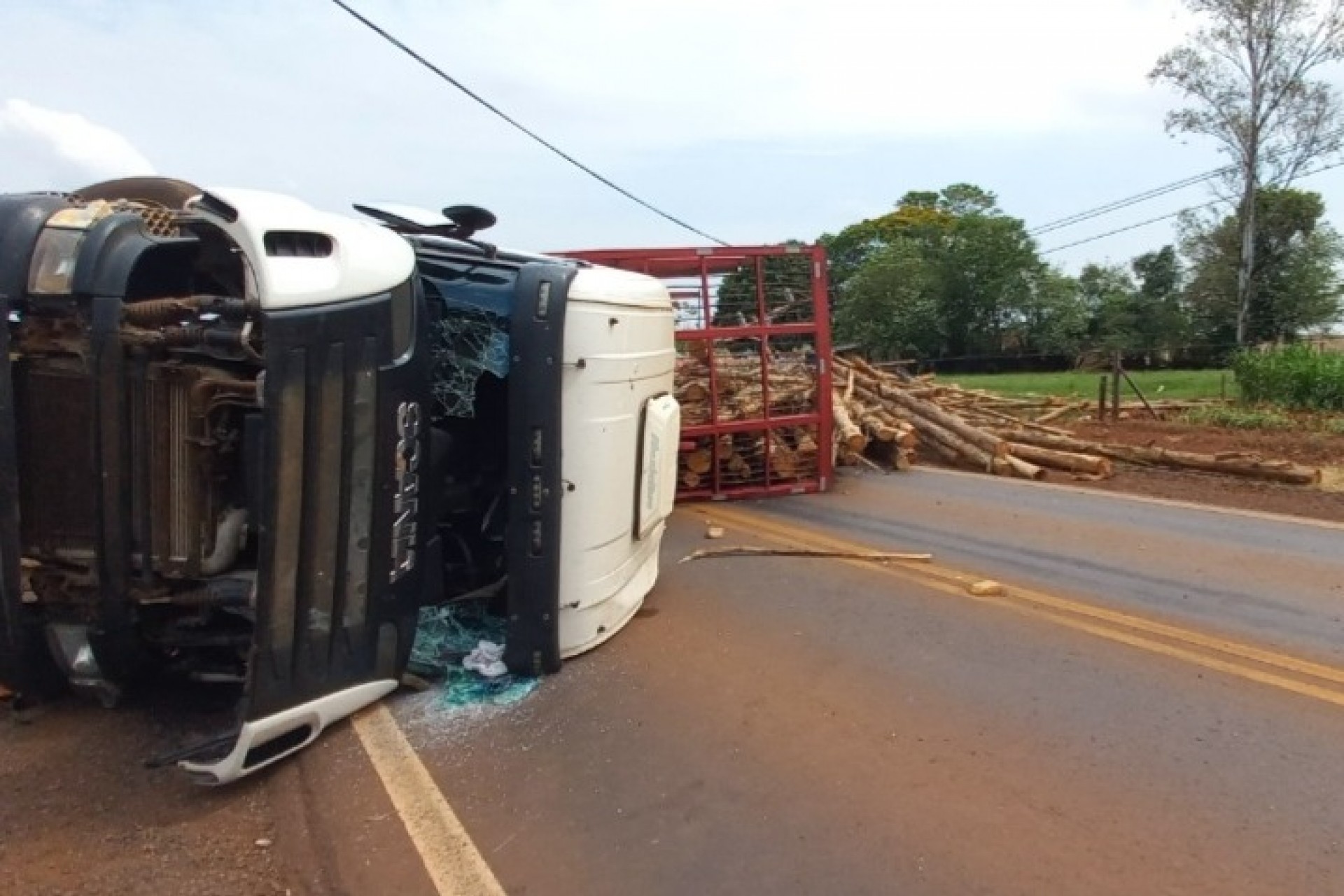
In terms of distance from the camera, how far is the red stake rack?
9.13 m

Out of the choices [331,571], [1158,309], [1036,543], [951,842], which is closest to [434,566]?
[331,571]

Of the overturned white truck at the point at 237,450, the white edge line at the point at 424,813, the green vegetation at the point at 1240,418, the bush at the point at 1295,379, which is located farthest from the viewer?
the bush at the point at 1295,379

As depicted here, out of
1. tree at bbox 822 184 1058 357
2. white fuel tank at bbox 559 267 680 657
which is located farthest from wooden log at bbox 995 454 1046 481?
tree at bbox 822 184 1058 357

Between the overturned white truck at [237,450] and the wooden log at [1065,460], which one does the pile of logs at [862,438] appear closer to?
the wooden log at [1065,460]

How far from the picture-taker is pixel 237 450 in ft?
11.9

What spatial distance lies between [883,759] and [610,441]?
1.75 meters

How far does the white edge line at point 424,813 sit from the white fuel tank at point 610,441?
91 centimetres

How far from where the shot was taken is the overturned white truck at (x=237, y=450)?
3.34m

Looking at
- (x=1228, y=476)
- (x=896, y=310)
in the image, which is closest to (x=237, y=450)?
(x=1228, y=476)

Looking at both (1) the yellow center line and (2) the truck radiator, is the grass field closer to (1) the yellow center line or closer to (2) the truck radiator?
(1) the yellow center line

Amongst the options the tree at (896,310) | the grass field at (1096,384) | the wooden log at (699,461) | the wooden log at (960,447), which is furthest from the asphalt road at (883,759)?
the tree at (896,310)

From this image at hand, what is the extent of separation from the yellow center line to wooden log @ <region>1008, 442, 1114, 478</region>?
557 centimetres

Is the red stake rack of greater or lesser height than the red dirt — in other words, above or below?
above

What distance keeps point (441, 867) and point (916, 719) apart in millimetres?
1915
